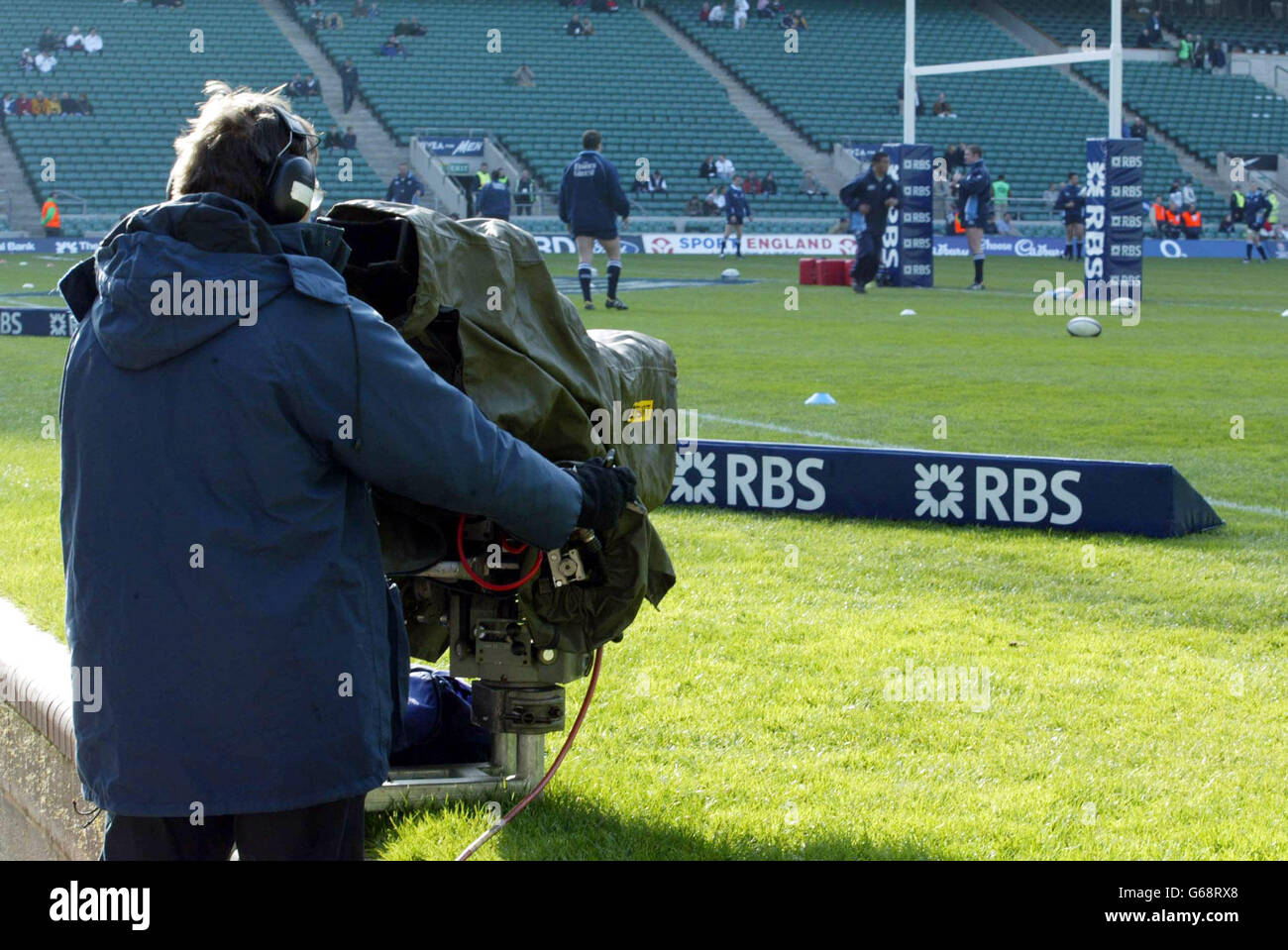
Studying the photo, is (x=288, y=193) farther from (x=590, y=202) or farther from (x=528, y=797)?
(x=590, y=202)

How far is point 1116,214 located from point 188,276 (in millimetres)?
21898

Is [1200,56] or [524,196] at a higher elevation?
[1200,56]

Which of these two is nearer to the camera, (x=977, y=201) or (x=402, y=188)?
(x=977, y=201)

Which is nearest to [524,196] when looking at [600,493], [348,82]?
[348,82]

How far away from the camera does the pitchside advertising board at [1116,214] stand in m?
22.8

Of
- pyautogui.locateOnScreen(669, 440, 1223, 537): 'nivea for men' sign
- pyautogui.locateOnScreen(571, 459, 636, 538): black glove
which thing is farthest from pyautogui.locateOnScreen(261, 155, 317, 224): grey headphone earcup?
pyautogui.locateOnScreen(669, 440, 1223, 537): 'nivea for men' sign

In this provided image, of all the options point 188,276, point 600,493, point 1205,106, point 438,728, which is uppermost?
point 1205,106

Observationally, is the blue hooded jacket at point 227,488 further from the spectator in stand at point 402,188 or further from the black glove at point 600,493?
the spectator in stand at point 402,188

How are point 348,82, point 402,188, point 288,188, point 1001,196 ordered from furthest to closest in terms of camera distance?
point 1001,196, point 348,82, point 402,188, point 288,188

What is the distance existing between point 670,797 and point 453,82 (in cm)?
4209

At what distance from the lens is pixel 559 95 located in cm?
4422

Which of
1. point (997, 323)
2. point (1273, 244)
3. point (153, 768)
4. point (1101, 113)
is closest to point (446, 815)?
point (153, 768)

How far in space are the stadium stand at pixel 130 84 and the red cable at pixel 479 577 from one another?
34181mm
